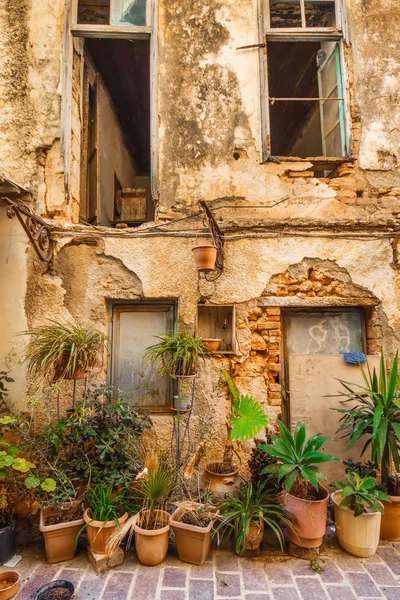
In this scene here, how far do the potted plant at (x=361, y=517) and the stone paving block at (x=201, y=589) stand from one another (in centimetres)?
117

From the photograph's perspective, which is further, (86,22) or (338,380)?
(86,22)

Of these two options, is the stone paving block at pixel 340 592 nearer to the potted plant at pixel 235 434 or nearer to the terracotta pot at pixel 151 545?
the potted plant at pixel 235 434

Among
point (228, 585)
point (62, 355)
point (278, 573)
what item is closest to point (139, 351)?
point (62, 355)

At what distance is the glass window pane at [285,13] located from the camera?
4.39 metres

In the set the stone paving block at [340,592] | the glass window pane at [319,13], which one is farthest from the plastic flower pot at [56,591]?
the glass window pane at [319,13]

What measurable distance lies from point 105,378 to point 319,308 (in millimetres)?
2459

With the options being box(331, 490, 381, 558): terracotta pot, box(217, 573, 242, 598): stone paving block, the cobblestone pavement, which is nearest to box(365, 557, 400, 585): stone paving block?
the cobblestone pavement

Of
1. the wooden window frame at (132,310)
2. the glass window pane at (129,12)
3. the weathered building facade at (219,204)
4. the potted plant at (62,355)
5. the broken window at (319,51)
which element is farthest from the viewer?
the glass window pane at (129,12)

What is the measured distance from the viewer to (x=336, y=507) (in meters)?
3.08

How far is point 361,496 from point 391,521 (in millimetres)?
586

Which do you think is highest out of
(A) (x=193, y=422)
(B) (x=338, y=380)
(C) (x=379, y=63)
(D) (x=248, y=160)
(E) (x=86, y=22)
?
(E) (x=86, y=22)

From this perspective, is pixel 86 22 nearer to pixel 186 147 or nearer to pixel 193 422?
pixel 186 147

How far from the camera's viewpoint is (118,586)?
258 cm

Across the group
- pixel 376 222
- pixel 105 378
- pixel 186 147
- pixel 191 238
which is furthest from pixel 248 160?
pixel 105 378
